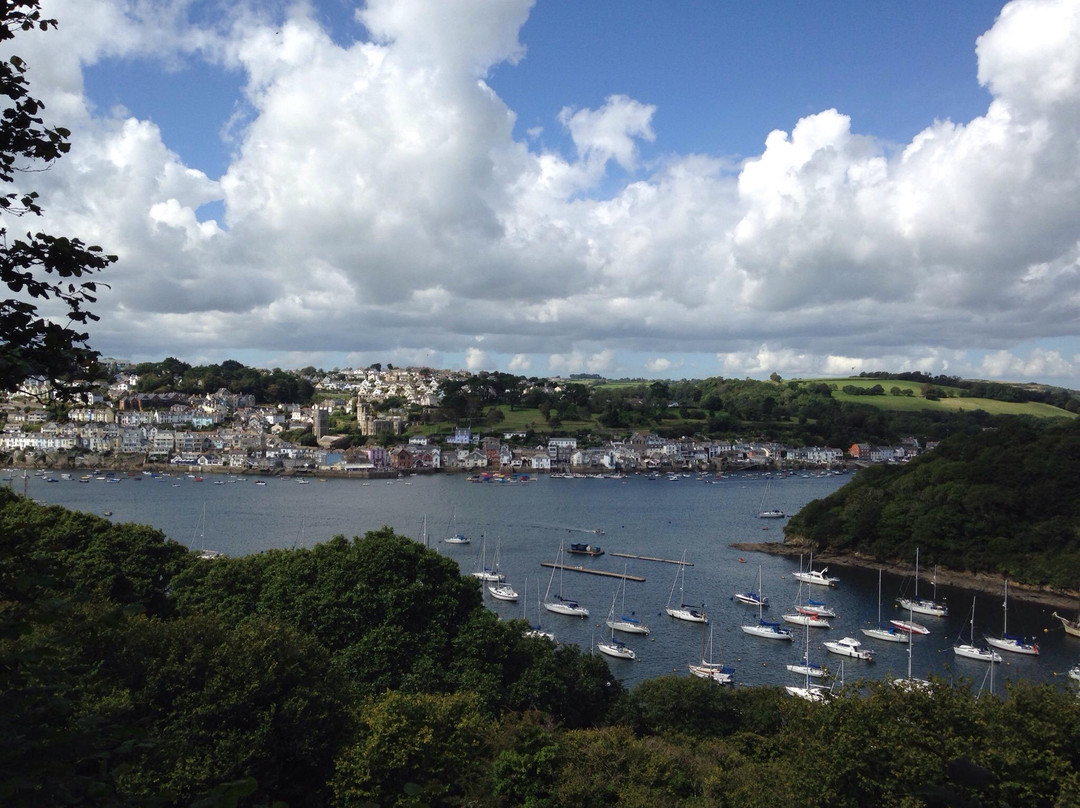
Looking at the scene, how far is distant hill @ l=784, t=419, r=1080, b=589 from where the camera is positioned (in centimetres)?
2408

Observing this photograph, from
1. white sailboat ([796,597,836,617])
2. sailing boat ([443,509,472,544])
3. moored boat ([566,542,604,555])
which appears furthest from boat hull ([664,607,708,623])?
sailing boat ([443,509,472,544])

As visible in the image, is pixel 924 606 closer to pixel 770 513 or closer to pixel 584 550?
pixel 584 550

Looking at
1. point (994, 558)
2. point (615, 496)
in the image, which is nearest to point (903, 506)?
point (994, 558)

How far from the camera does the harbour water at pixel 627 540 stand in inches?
699

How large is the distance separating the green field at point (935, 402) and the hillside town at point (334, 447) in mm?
10389

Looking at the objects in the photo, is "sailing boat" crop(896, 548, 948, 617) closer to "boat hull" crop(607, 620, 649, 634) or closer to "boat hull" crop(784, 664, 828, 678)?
"boat hull" crop(784, 664, 828, 678)

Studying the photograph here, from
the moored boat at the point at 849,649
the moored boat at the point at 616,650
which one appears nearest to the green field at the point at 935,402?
the moored boat at the point at 849,649

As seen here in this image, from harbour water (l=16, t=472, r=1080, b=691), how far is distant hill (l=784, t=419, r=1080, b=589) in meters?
1.46

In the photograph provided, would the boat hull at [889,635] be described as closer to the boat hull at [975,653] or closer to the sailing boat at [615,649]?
the boat hull at [975,653]

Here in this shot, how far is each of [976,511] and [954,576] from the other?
235cm

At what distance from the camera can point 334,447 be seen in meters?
60.6

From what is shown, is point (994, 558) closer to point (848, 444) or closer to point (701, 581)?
point (701, 581)

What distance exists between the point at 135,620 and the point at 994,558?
82.5 ft

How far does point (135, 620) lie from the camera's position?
24.5 ft
